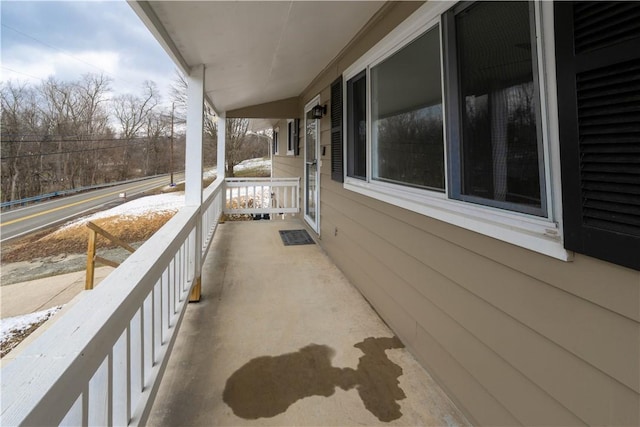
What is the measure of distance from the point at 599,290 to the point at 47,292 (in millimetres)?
4916

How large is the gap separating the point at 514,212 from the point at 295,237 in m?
4.07

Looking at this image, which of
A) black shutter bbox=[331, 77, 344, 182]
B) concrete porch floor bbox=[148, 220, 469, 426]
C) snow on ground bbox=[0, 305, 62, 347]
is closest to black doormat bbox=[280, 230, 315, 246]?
black shutter bbox=[331, 77, 344, 182]

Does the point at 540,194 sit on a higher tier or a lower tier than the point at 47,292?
higher

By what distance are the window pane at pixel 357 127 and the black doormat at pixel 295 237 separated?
1816 mm

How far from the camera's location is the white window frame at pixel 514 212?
1024 mm

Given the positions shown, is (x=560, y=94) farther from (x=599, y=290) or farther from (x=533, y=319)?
(x=533, y=319)

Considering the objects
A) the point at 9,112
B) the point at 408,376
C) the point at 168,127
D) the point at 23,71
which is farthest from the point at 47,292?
the point at 168,127

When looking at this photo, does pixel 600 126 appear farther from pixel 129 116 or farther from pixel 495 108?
pixel 129 116

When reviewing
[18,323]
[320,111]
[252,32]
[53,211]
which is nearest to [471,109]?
[252,32]

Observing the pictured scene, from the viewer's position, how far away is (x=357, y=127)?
309cm

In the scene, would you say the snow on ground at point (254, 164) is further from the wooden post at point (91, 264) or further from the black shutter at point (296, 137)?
the wooden post at point (91, 264)

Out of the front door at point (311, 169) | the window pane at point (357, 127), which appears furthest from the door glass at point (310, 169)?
the window pane at point (357, 127)

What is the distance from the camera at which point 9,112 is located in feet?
12.1

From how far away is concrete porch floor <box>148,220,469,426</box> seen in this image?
1583mm
